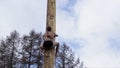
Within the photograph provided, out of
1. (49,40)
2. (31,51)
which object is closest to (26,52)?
(31,51)

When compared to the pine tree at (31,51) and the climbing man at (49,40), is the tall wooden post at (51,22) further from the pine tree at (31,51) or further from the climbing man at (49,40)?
the pine tree at (31,51)

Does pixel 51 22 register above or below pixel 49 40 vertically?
above

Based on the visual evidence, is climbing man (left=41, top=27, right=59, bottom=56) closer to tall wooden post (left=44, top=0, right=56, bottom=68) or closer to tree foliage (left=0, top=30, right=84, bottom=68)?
tall wooden post (left=44, top=0, right=56, bottom=68)

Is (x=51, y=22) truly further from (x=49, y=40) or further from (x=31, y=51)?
(x=31, y=51)

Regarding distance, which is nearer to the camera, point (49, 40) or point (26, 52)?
point (49, 40)

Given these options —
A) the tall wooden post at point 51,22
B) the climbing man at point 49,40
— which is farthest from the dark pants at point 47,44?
the tall wooden post at point 51,22

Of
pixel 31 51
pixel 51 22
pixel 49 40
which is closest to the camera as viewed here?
pixel 51 22

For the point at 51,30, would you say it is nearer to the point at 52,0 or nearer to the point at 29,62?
the point at 52,0

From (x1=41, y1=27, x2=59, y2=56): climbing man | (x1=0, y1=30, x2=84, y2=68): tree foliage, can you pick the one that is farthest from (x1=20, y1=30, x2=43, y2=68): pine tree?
(x1=41, y1=27, x2=59, y2=56): climbing man

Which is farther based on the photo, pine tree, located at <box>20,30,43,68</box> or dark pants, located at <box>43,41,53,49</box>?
pine tree, located at <box>20,30,43,68</box>

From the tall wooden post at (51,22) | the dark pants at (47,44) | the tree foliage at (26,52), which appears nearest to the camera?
the tall wooden post at (51,22)

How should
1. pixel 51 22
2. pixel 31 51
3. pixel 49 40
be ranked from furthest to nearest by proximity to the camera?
pixel 31 51, pixel 49 40, pixel 51 22

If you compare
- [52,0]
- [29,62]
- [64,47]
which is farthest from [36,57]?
[52,0]

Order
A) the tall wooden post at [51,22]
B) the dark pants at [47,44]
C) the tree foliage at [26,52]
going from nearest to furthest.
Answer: the tall wooden post at [51,22] < the dark pants at [47,44] < the tree foliage at [26,52]
